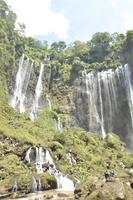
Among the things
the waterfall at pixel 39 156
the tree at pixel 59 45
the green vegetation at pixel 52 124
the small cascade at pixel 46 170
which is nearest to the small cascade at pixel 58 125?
the green vegetation at pixel 52 124

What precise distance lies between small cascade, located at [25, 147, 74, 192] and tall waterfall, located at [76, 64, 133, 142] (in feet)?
56.7

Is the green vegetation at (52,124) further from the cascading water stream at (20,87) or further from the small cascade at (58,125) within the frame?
the cascading water stream at (20,87)

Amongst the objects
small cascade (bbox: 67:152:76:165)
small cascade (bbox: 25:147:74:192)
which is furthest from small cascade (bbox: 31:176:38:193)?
small cascade (bbox: 67:152:76:165)

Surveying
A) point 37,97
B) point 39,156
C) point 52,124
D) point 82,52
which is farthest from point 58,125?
point 82,52

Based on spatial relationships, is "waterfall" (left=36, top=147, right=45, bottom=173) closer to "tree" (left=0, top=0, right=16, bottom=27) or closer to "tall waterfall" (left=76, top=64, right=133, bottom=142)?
"tall waterfall" (left=76, top=64, right=133, bottom=142)

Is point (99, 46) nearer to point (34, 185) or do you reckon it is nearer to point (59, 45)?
point (59, 45)

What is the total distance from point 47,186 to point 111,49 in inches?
1549

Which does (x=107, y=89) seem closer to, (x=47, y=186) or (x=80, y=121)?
(x=80, y=121)

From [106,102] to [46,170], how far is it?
22.2m

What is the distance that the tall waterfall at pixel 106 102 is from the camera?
1839 inches

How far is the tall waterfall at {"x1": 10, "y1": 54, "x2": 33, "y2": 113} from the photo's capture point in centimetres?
4538

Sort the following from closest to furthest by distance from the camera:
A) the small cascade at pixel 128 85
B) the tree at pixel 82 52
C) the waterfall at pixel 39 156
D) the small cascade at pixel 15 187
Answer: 1. the small cascade at pixel 15 187
2. the waterfall at pixel 39 156
3. the small cascade at pixel 128 85
4. the tree at pixel 82 52

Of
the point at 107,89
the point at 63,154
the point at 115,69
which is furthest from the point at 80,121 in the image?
the point at 63,154

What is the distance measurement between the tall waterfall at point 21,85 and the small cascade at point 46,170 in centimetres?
1592
